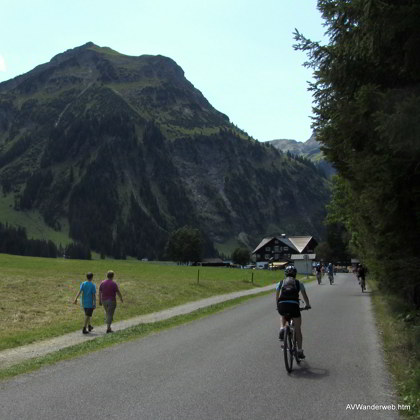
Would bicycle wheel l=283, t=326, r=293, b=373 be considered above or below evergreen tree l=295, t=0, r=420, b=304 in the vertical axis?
below

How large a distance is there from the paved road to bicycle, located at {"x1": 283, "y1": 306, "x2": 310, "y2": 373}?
256 mm

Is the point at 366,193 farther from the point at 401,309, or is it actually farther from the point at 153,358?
the point at 401,309

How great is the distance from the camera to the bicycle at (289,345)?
360 inches

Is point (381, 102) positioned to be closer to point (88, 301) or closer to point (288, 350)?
point (288, 350)

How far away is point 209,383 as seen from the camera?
8305 mm

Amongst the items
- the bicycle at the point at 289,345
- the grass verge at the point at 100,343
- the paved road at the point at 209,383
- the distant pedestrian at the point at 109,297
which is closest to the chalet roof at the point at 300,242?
the grass verge at the point at 100,343

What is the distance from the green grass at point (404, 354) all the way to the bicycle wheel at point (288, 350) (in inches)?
74.1

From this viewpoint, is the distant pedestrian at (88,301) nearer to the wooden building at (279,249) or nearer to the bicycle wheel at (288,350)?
the bicycle wheel at (288,350)

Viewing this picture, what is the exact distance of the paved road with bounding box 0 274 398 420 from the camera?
6.73m

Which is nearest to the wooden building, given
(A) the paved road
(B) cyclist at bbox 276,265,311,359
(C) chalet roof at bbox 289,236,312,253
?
(C) chalet roof at bbox 289,236,312,253

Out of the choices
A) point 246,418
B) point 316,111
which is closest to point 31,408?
point 246,418

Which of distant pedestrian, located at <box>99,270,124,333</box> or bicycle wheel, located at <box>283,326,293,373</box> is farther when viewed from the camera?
distant pedestrian, located at <box>99,270,124,333</box>

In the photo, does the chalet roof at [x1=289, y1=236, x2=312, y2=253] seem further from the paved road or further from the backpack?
the backpack

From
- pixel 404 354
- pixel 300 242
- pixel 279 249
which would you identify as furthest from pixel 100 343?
pixel 300 242
